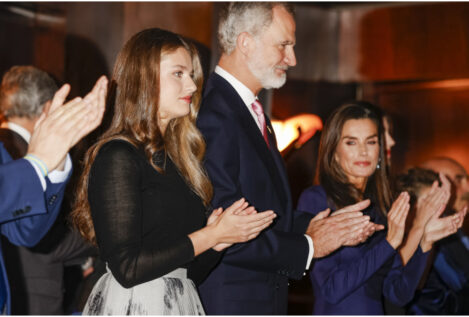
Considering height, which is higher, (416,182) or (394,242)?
(416,182)

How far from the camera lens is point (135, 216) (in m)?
1.62

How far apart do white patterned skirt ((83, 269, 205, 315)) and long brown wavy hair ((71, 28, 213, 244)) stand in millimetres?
183

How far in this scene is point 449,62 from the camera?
5188 mm

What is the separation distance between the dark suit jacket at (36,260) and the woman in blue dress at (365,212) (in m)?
→ 1.04

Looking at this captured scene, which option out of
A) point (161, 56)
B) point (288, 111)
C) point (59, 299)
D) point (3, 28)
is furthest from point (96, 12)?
point (161, 56)

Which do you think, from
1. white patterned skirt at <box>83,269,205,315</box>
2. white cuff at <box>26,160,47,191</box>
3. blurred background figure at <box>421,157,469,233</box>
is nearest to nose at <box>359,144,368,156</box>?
white patterned skirt at <box>83,269,205,315</box>

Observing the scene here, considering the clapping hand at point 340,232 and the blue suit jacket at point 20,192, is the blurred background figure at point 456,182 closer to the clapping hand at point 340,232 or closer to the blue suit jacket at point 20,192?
the clapping hand at point 340,232

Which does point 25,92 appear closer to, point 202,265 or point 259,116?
point 259,116

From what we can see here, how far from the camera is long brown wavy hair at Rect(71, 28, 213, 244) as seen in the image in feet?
5.90

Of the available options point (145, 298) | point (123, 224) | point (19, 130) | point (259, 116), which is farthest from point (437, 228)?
point (19, 130)

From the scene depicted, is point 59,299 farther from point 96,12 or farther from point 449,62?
point 449,62

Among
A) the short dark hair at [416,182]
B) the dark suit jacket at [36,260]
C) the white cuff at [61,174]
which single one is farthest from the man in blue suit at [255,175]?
the short dark hair at [416,182]

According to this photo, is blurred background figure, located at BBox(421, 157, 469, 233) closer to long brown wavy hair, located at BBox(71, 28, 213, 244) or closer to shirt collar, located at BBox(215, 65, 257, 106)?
shirt collar, located at BBox(215, 65, 257, 106)

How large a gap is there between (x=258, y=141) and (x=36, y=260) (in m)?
1.25
